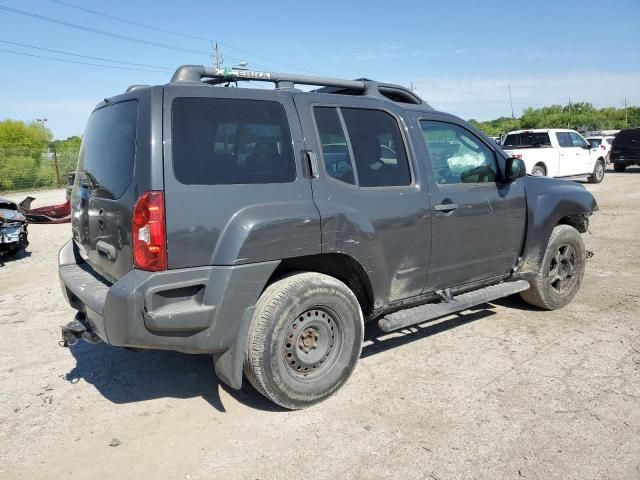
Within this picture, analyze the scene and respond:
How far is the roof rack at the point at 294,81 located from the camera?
11.2ft

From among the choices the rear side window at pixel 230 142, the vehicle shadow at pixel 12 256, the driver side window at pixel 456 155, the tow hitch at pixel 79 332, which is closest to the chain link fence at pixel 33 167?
the vehicle shadow at pixel 12 256

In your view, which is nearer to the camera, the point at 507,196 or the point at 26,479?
the point at 26,479

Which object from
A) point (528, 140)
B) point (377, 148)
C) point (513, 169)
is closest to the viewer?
point (377, 148)

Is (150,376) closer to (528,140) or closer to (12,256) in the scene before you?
(12,256)

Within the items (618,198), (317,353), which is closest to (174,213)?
(317,353)

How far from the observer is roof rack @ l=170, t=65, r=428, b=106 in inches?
135

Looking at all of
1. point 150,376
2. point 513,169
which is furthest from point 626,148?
point 150,376

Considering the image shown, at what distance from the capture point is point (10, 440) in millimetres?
3094

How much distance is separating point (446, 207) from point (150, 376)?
2.59 metres

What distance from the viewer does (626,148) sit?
22.6m

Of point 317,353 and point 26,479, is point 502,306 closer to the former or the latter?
point 317,353

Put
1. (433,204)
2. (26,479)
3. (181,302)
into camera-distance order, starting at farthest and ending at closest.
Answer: (433,204), (181,302), (26,479)

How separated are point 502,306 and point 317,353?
275 centimetres

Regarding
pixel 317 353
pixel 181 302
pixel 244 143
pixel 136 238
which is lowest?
pixel 317 353
